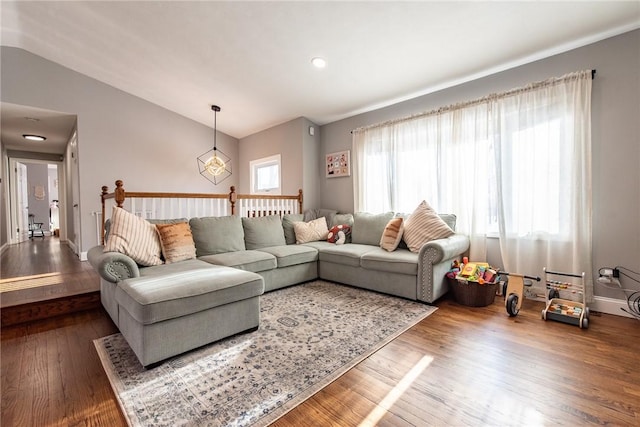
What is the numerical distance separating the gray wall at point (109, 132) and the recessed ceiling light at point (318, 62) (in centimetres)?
260

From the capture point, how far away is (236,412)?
133cm

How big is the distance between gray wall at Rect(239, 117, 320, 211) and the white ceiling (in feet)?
1.36

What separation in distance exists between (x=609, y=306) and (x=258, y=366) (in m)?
3.05

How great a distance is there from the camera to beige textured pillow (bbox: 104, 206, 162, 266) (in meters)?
2.37

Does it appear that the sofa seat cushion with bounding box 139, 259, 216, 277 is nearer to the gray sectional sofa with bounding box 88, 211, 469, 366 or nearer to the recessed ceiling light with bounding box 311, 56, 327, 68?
A: the gray sectional sofa with bounding box 88, 211, 469, 366

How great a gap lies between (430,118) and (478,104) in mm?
560

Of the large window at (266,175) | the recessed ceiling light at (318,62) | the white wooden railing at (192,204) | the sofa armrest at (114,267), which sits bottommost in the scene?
the sofa armrest at (114,267)

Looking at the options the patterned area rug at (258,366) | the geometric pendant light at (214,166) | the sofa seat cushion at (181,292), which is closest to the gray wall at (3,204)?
the geometric pendant light at (214,166)

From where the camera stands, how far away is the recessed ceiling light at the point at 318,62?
3147 millimetres

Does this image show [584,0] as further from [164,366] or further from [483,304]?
[164,366]

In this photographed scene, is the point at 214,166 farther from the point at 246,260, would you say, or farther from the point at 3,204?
the point at 3,204

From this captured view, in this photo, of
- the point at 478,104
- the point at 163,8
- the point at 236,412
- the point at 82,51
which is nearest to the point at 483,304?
the point at 478,104

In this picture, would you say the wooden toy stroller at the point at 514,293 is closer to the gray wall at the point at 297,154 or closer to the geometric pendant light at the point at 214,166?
the gray wall at the point at 297,154

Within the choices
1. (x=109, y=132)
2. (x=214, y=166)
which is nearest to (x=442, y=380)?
(x=214, y=166)
